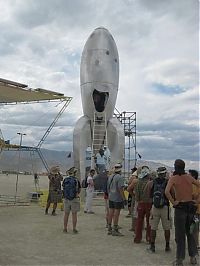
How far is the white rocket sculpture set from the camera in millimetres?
18922

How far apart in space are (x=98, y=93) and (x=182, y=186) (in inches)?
481

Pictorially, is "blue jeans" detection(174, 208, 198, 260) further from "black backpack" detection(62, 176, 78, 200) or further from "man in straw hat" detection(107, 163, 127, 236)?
"black backpack" detection(62, 176, 78, 200)

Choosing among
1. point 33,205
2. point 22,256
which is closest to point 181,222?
point 22,256

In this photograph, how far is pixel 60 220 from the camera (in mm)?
12289

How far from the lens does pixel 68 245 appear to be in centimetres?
870

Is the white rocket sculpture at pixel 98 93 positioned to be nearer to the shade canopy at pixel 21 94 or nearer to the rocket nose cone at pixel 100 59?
the rocket nose cone at pixel 100 59

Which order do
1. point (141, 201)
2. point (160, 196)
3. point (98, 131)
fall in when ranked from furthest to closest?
point (98, 131)
point (141, 201)
point (160, 196)

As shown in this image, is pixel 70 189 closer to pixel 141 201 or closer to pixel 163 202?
pixel 141 201

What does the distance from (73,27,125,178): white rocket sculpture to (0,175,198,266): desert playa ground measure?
23.4 ft

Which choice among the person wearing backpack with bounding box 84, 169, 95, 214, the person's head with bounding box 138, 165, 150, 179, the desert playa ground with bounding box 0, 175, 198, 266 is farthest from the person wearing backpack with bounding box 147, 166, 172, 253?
the person wearing backpack with bounding box 84, 169, 95, 214

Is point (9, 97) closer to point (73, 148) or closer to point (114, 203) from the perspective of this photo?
point (73, 148)

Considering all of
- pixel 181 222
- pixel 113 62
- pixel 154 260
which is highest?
pixel 113 62

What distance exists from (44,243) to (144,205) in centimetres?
224

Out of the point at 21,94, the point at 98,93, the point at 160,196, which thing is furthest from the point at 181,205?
the point at 98,93
